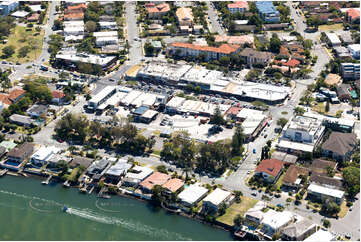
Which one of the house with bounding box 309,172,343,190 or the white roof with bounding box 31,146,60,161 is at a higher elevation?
the white roof with bounding box 31,146,60,161

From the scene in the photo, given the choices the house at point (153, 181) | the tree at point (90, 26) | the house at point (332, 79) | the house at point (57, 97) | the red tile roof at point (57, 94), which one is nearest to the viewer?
the house at point (153, 181)

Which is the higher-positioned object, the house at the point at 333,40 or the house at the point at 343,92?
the house at the point at 333,40

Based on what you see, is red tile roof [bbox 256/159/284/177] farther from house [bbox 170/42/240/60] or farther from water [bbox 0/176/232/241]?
house [bbox 170/42/240/60]

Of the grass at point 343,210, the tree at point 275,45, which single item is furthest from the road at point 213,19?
the grass at point 343,210

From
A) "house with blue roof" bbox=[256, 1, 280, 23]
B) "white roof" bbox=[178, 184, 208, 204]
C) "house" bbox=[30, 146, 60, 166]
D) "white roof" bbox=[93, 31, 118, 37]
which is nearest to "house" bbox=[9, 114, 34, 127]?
"house" bbox=[30, 146, 60, 166]

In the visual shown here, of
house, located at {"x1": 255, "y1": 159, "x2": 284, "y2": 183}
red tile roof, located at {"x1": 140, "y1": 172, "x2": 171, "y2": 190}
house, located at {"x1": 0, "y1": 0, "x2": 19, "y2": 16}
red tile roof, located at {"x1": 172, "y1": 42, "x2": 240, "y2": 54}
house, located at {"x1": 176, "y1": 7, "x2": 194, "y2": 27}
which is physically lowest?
red tile roof, located at {"x1": 140, "y1": 172, "x2": 171, "y2": 190}

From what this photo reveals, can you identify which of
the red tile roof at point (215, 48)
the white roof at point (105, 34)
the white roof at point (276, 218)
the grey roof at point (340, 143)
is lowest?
the white roof at point (276, 218)

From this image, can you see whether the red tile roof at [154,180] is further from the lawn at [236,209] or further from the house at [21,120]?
the house at [21,120]
